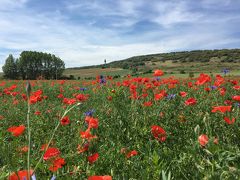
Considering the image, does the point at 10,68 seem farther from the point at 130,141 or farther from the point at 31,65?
the point at 130,141

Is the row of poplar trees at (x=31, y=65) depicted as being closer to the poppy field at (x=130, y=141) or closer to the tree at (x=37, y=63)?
the tree at (x=37, y=63)

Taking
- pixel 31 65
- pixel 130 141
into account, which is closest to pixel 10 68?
pixel 31 65

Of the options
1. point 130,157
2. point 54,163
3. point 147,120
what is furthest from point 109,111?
point 54,163

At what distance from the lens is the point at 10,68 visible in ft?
227

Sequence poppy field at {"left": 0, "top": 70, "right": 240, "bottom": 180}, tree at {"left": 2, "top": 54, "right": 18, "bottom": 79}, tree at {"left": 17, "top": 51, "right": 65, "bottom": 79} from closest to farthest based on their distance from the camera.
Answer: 1. poppy field at {"left": 0, "top": 70, "right": 240, "bottom": 180}
2. tree at {"left": 2, "top": 54, "right": 18, "bottom": 79}
3. tree at {"left": 17, "top": 51, "right": 65, "bottom": 79}

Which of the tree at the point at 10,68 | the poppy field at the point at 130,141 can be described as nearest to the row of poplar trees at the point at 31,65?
the tree at the point at 10,68

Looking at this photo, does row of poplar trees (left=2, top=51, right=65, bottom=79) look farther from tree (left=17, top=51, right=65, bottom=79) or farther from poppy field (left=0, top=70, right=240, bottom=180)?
poppy field (left=0, top=70, right=240, bottom=180)

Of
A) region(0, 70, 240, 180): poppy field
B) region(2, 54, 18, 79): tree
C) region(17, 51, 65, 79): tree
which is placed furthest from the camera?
region(17, 51, 65, 79): tree

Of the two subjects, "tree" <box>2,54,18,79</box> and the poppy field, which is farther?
"tree" <box>2,54,18,79</box>

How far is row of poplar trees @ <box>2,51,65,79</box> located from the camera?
69.8 metres

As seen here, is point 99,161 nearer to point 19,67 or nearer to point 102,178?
point 102,178

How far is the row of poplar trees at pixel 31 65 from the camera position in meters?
69.8

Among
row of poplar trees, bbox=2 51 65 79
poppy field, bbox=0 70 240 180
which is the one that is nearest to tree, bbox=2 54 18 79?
row of poplar trees, bbox=2 51 65 79

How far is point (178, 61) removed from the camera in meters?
70.6
